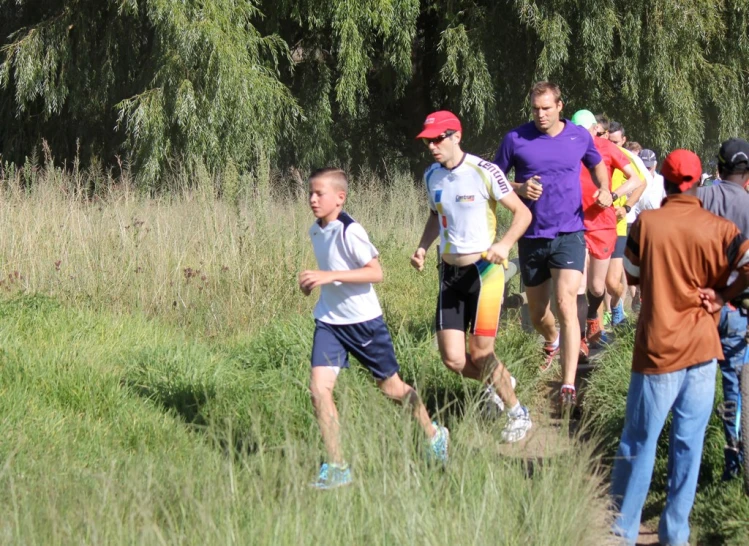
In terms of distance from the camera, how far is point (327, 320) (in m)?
5.17

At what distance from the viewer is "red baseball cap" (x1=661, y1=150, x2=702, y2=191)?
4391 mm

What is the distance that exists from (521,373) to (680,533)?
272 centimetres

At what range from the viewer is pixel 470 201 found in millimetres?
5781

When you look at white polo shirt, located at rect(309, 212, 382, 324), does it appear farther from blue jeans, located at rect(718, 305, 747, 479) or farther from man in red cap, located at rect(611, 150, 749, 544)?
blue jeans, located at rect(718, 305, 747, 479)

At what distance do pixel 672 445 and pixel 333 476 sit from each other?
1549 millimetres

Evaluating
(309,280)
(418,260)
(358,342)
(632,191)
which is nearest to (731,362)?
(418,260)

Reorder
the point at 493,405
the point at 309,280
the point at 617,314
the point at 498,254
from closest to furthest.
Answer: the point at 309,280
the point at 493,405
the point at 498,254
the point at 617,314

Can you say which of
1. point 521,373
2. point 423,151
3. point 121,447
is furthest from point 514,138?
point 423,151

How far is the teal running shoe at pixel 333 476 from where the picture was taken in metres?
3.95

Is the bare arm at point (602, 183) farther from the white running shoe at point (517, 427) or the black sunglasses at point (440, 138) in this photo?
the white running shoe at point (517, 427)

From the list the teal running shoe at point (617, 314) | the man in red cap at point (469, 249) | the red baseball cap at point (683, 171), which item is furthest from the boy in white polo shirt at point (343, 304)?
the teal running shoe at point (617, 314)

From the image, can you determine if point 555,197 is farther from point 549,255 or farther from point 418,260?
point 418,260

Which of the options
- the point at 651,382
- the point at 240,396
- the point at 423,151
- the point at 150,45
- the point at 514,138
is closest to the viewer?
the point at 651,382

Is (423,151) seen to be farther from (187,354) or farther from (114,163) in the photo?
(187,354)
